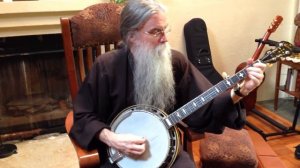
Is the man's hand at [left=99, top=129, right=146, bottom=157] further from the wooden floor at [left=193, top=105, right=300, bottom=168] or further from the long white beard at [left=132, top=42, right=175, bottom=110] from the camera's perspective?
the wooden floor at [left=193, top=105, right=300, bottom=168]

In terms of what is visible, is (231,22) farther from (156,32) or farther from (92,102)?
(92,102)

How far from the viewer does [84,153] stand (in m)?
1.14

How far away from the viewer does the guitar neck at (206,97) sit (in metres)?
1.11

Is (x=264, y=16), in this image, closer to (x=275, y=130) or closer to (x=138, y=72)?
(x=275, y=130)

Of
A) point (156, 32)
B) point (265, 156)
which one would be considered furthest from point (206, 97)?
point (265, 156)

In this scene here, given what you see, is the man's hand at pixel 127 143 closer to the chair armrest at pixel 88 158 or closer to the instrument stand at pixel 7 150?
the chair armrest at pixel 88 158

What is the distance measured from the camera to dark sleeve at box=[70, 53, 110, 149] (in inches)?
49.8

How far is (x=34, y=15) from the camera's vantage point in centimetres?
222

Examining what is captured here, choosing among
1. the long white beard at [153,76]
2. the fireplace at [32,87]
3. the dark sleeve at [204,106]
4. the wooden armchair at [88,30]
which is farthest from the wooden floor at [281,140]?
the fireplace at [32,87]

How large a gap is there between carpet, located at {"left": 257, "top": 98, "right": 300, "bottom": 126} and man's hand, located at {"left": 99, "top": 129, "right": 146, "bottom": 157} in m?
2.00

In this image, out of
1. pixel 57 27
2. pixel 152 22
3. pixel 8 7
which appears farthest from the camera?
pixel 57 27

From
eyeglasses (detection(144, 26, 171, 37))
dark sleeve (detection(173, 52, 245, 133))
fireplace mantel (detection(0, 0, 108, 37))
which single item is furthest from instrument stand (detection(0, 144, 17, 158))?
eyeglasses (detection(144, 26, 171, 37))

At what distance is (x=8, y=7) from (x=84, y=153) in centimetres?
142

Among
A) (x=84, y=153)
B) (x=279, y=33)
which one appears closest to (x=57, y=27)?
(x=84, y=153)
